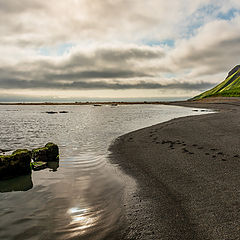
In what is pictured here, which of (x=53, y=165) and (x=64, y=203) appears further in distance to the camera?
(x=53, y=165)

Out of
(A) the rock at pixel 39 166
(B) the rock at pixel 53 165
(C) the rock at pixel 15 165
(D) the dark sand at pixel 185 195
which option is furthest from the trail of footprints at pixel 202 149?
(C) the rock at pixel 15 165

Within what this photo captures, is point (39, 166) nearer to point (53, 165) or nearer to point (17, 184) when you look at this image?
point (53, 165)

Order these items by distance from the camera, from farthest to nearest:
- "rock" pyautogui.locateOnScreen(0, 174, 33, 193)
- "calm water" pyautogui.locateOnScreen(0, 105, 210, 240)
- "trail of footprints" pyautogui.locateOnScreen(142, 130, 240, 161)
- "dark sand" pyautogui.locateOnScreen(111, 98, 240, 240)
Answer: "trail of footprints" pyautogui.locateOnScreen(142, 130, 240, 161), "rock" pyautogui.locateOnScreen(0, 174, 33, 193), "calm water" pyautogui.locateOnScreen(0, 105, 210, 240), "dark sand" pyautogui.locateOnScreen(111, 98, 240, 240)

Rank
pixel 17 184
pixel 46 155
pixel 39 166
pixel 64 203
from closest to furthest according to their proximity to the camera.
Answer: pixel 64 203 → pixel 17 184 → pixel 39 166 → pixel 46 155

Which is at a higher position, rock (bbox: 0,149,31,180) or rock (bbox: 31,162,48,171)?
rock (bbox: 0,149,31,180)

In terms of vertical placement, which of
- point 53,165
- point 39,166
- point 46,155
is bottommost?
point 53,165

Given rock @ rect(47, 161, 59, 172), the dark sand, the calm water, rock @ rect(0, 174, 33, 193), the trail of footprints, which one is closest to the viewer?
the dark sand

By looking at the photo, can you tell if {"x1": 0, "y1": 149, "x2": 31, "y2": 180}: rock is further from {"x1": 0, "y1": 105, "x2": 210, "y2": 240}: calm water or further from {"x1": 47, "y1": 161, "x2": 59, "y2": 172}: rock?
{"x1": 47, "y1": 161, "x2": 59, "y2": 172}: rock

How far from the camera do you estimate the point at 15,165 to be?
9.55m

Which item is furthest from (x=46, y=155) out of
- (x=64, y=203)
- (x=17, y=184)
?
(x=64, y=203)

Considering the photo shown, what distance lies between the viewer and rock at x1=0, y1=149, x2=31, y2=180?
30.6ft

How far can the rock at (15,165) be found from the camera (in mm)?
9323

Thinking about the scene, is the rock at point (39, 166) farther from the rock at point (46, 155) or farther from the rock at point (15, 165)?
the rock at point (46, 155)

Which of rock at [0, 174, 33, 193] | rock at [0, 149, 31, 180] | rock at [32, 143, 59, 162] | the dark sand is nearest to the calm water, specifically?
rock at [0, 174, 33, 193]
